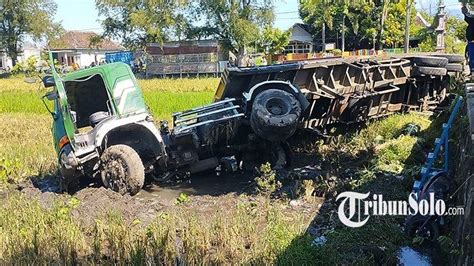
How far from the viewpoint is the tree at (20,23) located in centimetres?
6153

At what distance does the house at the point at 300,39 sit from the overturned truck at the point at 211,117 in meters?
45.4

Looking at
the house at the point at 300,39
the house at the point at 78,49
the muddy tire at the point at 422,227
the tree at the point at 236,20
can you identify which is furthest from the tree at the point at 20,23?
the muddy tire at the point at 422,227

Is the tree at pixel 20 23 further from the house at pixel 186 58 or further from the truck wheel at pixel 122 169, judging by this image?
the truck wheel at pixel 122 169

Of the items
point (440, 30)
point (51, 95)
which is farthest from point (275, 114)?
point (440, 30)

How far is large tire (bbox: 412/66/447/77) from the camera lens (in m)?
10.1

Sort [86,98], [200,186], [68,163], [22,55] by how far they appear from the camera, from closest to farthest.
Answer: [68,163]
[200,186]
[86,98]
[22,55]

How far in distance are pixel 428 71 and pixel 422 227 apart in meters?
5.77

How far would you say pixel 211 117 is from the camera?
8508 mm

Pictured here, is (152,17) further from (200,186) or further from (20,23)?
(200,186)

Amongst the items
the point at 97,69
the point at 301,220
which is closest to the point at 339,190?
the point at 301,220

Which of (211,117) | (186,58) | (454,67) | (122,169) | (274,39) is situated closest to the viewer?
(122,169)

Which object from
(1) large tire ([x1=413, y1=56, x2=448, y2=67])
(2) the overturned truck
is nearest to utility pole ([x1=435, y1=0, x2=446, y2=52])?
(1) large tire ([x1=413, y1=56, x2=448, y2=67])

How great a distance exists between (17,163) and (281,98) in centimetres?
517

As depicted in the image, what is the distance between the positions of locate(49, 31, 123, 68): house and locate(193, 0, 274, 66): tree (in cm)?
2071
